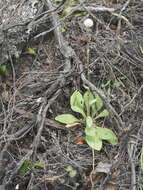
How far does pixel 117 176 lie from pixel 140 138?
0.73 feet

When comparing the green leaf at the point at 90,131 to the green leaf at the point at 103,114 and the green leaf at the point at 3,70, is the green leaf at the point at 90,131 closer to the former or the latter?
the green leaf at the point at 103,114

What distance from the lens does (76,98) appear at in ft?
5.52

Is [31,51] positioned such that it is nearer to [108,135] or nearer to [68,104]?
[68,104]

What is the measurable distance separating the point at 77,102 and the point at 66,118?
0.38 ft

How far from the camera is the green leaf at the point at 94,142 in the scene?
1.52m

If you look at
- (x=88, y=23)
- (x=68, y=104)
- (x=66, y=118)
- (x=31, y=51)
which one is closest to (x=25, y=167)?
(x=66, y=118)

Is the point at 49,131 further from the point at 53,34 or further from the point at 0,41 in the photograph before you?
the point at 53,34

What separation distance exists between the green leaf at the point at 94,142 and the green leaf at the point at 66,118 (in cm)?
12

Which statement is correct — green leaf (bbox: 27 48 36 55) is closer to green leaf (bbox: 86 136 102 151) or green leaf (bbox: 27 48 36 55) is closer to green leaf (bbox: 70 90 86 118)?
green leaf (bbox: 70 90 86 118)

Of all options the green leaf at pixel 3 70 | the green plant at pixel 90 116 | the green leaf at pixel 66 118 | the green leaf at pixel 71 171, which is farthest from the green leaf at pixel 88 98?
the green leaf at pixel 3 70

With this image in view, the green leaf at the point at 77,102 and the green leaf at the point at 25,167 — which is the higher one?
the green leaf at the point at 77,102

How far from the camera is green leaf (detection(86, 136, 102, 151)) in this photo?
152 cm

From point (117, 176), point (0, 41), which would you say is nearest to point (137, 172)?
point (117, 176)

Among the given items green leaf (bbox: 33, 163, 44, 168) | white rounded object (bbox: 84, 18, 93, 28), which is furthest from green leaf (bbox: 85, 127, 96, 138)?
white rounded object (bbox: 84, 18, 93, 28)
